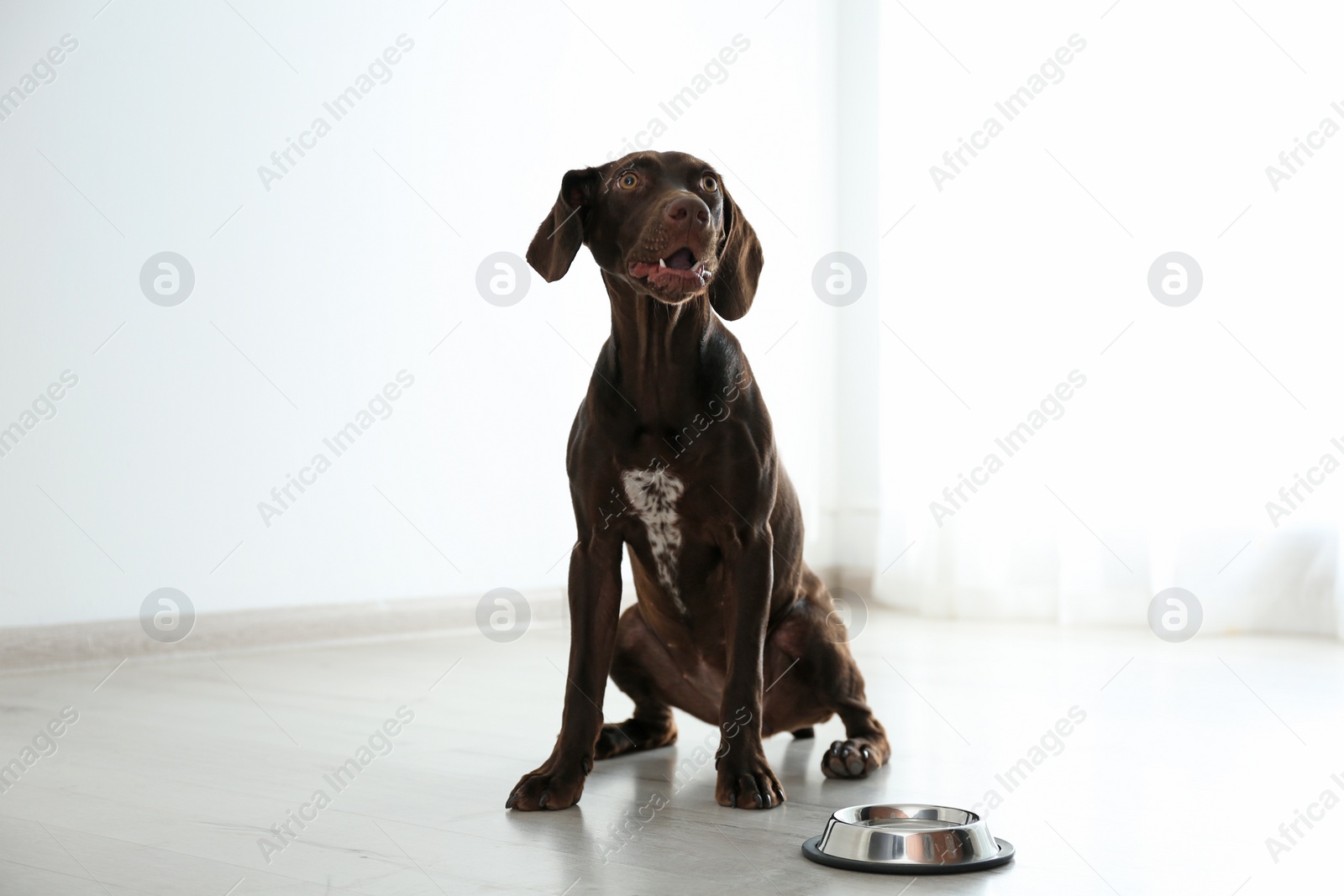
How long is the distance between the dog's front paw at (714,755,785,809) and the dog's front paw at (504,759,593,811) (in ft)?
0.77

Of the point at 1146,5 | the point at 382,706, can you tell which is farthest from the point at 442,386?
the point at 1146,5

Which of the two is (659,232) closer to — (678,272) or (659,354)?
(678,272)

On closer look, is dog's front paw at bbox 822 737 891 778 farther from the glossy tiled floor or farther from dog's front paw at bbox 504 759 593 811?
dog's front paw at bbox 504 759 593 811

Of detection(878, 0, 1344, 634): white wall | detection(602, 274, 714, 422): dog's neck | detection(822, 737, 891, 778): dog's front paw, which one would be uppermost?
detection(878, 0, 1344, 634): white wall

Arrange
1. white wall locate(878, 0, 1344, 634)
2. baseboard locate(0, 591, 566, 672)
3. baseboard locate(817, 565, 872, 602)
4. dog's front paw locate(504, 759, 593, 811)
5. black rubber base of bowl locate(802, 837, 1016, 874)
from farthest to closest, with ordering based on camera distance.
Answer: baseboard locate(817, 565, 872, 602), white wall locate(878, 0, 1344, 634), baseboard locate(0, 591, 566, 672), dog's front paw locate(504, 759, 593, 811), black rubber base of bowl locate(802, 837, 1016, 874)

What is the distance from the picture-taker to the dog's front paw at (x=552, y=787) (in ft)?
6.88

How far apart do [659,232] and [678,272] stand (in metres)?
0.07

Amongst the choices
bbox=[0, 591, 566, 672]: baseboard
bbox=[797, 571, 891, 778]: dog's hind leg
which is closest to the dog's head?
bbox=[797, 571, 891, 778]: dog's hind leg

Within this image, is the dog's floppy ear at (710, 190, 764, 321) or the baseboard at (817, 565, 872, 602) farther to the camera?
the baseboard at (817, 565, 872, 602)

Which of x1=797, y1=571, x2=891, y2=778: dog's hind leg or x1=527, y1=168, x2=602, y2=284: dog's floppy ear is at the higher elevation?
x1=527, y1=168, x2=602, y2=284: dog's floppy ear

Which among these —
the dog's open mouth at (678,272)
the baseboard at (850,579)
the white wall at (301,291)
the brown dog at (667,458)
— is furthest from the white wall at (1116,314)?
the dog's open mouth at (678,272)

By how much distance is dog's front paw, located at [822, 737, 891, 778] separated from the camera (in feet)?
7.77

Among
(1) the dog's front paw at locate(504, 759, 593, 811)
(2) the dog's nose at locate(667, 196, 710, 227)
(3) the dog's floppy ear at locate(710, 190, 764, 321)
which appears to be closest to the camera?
Result: (2) the dog's nose at locate(667, 196, 710, 227)

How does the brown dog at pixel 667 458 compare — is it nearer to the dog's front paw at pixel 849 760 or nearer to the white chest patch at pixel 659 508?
the white chest patch at pixel 659 508
